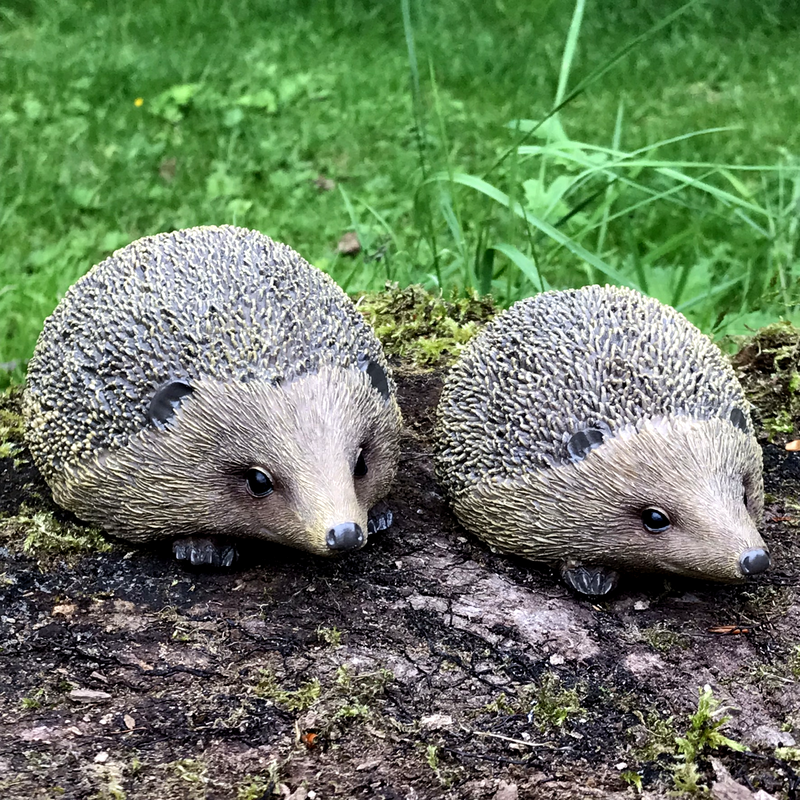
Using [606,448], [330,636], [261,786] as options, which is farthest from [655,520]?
[261,786]

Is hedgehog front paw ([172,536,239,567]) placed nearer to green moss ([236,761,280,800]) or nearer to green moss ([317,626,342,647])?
green moss ([317,626,342,647])

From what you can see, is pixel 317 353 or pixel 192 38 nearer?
pixel 317 353

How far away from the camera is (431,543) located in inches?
125

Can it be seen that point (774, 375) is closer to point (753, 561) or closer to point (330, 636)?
point (753, 561)

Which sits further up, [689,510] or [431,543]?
[689,510]

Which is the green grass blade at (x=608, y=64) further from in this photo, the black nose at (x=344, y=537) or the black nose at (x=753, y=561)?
the black nose at (x=344, y=537)

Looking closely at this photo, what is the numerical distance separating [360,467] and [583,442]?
708 millimetres

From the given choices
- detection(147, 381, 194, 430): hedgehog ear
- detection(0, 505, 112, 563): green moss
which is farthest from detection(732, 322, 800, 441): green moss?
detection(0, 505, 112, 563): green moss

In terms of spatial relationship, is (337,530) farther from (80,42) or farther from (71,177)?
(80,42)

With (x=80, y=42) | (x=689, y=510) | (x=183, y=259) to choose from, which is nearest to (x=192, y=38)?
(x=80, y=42)

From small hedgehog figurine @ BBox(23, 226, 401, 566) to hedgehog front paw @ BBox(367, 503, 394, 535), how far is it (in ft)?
0.05

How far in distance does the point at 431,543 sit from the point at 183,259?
127 cm

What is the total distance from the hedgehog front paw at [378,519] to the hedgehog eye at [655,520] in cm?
89

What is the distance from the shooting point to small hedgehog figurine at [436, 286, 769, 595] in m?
2.73
